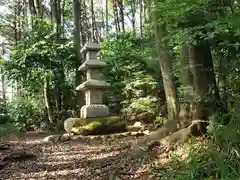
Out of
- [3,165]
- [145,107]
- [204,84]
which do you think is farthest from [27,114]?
[204,84]

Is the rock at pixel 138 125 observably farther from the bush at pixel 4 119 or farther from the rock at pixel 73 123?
the bush at pixel 4 119

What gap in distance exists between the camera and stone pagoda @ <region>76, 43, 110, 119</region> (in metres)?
9.24

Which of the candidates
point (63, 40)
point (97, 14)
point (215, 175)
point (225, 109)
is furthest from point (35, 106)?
point (97, 14)

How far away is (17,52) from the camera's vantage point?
36.1 ft

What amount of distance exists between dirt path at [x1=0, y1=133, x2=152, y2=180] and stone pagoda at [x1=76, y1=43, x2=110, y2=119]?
2026 mm

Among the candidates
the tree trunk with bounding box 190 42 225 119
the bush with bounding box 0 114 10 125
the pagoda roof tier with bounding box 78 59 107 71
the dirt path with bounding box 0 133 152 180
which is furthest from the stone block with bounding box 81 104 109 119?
the tree trunk with bounding box 190 42 225 119

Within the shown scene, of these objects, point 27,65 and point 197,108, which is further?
point 27,65

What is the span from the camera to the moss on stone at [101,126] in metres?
8.55

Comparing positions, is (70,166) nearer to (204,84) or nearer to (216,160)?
(204,84)

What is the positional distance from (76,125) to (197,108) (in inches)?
185

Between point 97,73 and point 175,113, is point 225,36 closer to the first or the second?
point 175,113

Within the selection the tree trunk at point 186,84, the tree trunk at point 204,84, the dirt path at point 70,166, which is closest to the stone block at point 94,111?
the dirt path at point 70,166

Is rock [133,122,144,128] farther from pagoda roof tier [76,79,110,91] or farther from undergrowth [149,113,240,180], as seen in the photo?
undergrowth [149,113,240,180]

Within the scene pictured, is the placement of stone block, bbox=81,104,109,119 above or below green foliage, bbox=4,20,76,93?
below
